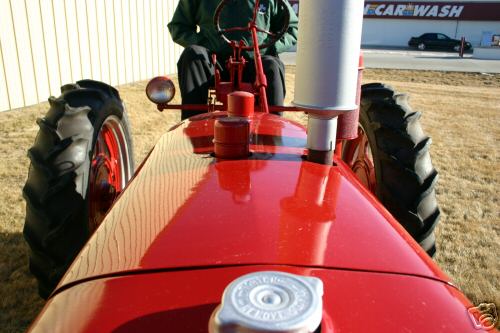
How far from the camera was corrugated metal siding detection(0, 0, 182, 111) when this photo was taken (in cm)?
593

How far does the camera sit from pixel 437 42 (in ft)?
102

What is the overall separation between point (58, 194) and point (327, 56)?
1139 mm

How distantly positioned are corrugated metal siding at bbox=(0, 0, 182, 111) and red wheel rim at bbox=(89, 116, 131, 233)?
412 centimetres

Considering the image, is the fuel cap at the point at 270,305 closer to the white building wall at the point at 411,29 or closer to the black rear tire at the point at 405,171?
the black rear tire at the point at 405,171

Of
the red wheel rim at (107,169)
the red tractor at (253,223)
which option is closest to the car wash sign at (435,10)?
the red wheel rim at (107,169)

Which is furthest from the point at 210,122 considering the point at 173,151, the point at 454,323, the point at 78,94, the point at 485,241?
the point at 485,241

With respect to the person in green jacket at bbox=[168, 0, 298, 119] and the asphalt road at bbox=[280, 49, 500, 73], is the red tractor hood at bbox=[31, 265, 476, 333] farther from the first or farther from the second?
the asphalt road at bbox=[280, 49, 500, 73]

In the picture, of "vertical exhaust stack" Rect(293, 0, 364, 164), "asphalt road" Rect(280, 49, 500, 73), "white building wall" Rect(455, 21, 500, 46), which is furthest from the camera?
"white building wall" Rect(455, 21, 500, 46)

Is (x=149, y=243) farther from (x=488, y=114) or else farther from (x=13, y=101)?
(x=488, y=114)

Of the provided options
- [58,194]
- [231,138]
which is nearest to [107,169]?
[58,194]

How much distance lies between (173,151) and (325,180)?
57 cm

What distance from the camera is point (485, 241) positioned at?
115 inches

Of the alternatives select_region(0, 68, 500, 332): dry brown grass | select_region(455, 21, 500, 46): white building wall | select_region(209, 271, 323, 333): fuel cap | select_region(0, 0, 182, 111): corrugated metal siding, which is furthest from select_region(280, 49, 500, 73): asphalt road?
select_region(209, 271, 323, 333): fuel cap

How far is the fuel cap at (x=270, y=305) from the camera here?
0.59m
